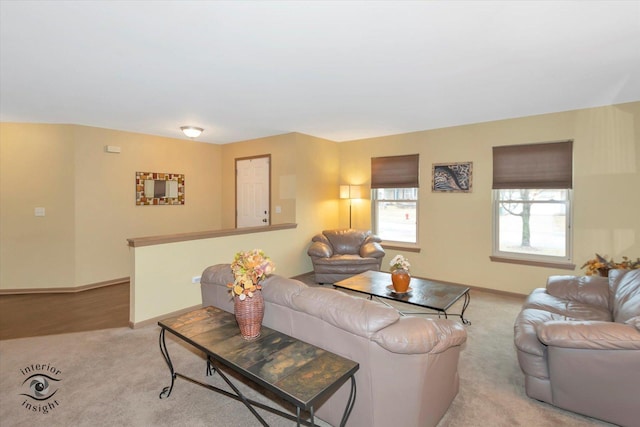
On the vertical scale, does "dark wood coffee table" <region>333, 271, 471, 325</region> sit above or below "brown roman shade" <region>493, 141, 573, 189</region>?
below

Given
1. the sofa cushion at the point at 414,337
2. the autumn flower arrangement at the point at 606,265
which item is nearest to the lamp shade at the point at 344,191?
the autumn flower arrangement at the point at 606,265

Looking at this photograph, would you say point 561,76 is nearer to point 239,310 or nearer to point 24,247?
point 239,310

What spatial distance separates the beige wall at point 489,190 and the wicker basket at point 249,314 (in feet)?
13.4

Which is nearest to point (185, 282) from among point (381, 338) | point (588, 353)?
point (381, 338)

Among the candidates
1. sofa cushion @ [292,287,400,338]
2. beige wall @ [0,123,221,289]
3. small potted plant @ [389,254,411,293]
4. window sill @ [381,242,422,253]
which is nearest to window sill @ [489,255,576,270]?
window sill @ [381,242,422,253]

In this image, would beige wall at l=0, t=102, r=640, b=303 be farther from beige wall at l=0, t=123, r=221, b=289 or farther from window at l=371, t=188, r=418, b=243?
window at l=371, t=188, r=418, b=243

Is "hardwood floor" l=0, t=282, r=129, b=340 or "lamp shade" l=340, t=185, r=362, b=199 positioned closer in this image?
"hardwood floor" l=0, t=282, r=129, b=340

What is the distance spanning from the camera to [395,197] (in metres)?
5.79

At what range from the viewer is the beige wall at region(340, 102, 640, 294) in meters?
3.85

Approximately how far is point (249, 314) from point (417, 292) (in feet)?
6.62

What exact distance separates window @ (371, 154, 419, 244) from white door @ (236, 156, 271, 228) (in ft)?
6.81

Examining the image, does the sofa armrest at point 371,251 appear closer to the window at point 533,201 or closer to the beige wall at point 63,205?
the window at point 533,201

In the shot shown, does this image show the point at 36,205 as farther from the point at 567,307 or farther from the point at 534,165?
the point at 534,165

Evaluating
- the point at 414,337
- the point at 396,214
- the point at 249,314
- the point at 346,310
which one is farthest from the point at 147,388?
the point at 396,214
